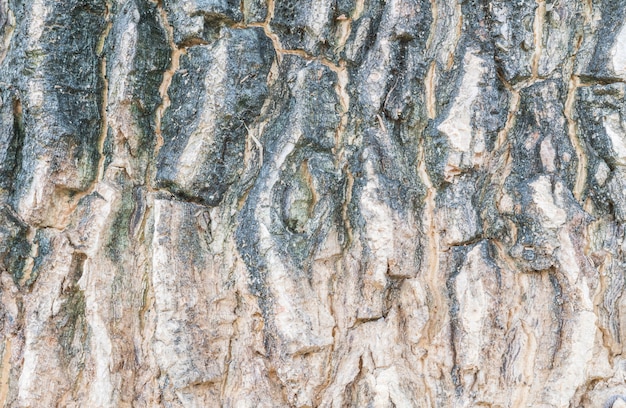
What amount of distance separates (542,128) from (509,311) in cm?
36

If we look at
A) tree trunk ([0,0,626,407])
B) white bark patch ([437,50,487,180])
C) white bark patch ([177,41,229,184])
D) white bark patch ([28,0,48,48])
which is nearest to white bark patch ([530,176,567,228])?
tree trunk ([0,0,626,407])

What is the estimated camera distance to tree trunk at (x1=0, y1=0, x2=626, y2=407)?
1153 millimetres

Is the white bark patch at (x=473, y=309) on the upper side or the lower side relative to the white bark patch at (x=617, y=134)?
lower

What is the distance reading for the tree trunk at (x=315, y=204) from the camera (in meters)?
1.15

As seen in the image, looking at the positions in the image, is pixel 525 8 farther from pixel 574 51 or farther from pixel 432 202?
pixel 432 202

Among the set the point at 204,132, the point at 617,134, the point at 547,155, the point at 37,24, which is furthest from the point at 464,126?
the point at 37,24

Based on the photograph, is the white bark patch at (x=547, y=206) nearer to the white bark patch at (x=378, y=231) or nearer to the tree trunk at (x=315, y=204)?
the tree trunk at (x=315, y=204)

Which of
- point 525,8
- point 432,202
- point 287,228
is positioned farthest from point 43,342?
point 525,8

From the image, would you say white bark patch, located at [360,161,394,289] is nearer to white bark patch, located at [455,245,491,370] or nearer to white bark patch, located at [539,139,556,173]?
white bark patch, located at [455,245,491,370]

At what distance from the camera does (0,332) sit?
1182mm

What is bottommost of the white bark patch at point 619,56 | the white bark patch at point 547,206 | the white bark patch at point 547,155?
the white bark patch at point 547,206

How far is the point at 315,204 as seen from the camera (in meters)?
1.19

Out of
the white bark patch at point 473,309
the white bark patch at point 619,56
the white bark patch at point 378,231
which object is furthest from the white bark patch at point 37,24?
the white bark patch at point 619,56

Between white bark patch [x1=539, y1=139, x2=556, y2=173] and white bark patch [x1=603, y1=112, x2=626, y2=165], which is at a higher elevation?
white bark patch [x1=603, y1=112, x2=626, y2=165]
